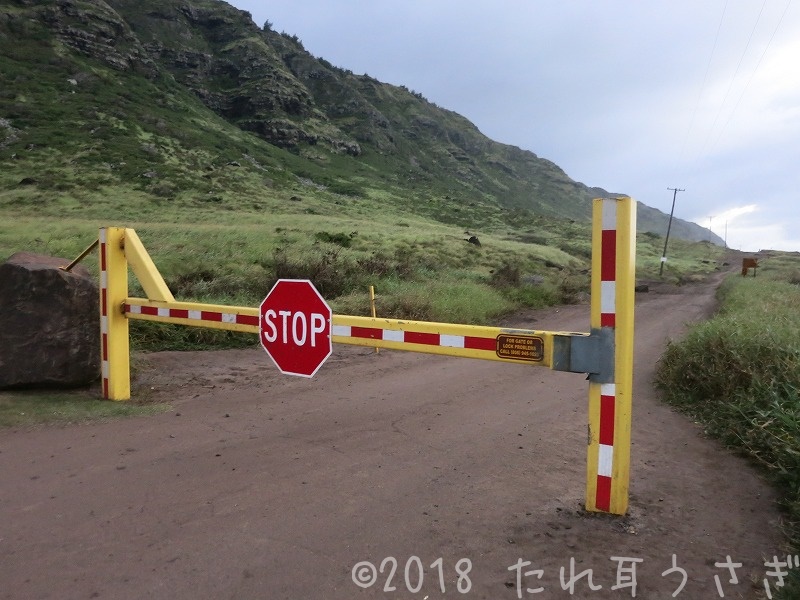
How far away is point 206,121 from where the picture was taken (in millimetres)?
75500

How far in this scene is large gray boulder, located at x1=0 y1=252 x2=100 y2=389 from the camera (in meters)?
5.43

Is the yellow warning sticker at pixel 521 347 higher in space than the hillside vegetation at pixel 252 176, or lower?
lower

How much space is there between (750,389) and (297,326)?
12.2ft

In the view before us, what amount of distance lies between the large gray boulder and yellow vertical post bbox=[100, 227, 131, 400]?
0.28 m

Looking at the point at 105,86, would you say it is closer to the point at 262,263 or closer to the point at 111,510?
the point at 262,263

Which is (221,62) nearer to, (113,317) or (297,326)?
(113,317)

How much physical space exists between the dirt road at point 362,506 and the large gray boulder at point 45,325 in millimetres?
1037

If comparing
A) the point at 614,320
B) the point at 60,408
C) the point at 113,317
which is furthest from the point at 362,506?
the point at 113,317

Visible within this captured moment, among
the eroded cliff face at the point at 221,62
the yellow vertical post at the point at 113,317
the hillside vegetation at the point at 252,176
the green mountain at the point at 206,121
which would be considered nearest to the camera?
the yellow vertical post at the point at 113,317

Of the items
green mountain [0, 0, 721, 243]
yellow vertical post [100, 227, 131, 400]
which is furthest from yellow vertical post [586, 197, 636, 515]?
green mountain [0, 0, 721, 243]

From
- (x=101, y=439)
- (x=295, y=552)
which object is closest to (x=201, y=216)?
(x=101, y=439)

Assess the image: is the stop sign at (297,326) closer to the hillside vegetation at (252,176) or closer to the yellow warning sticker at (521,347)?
the yellow warning sticker at (521,347)

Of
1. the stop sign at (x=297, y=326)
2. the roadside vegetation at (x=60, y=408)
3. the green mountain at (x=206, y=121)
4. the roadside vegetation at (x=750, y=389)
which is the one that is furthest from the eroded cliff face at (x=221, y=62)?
the roadside vegetation at (x=750, y=389)

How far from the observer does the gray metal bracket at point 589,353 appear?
3.04m
